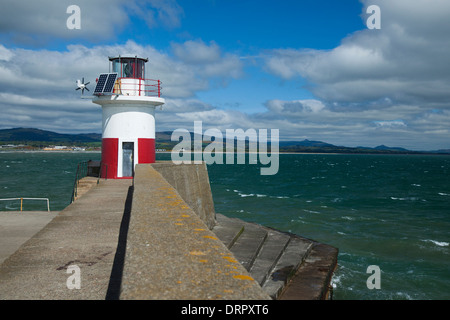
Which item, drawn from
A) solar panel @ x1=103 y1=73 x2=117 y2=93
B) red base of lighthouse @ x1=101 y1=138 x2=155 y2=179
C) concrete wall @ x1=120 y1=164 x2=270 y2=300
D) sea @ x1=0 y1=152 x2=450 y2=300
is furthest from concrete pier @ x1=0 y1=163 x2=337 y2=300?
solar panel @ x1=103 y1=73 x2=117 y2=93

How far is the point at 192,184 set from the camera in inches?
509

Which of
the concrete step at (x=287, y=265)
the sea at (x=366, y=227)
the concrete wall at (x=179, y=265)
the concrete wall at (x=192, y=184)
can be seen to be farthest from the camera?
the sea at (x=366, y=227)

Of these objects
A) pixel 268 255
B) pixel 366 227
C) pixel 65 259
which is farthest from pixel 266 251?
pixel 366 227

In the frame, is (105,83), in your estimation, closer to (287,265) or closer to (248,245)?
(248,245)

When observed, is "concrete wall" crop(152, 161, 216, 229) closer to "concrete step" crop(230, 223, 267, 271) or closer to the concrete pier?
Answer: the concrete pier

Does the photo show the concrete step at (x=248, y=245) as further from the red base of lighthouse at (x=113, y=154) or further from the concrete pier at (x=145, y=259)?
the red base of lighthouse at (x=113, y=154)

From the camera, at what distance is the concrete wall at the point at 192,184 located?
38.9 feet

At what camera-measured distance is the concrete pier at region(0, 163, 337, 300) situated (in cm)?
254

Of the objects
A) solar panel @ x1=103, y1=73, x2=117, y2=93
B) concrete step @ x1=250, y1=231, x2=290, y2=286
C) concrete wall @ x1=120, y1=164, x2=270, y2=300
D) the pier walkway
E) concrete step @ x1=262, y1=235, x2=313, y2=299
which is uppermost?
solar panel @ x1=103, y1=73, x2=117, y2=93

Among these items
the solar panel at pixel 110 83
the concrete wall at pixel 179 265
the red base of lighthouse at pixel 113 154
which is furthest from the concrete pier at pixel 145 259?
the solar panel at pixel 110 83

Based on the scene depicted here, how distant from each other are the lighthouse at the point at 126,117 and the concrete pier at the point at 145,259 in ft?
17.5
